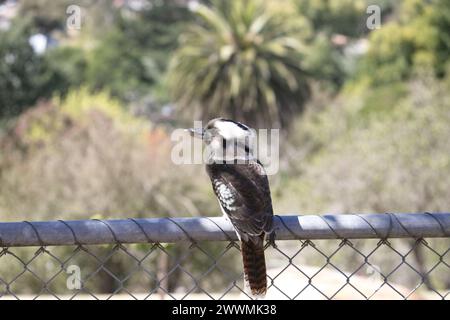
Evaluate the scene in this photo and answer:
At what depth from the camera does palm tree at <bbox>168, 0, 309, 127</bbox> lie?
41.8 meters

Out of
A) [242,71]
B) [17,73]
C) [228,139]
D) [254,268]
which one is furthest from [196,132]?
[17,73]

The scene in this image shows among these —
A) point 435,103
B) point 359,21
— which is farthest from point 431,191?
point 359,21

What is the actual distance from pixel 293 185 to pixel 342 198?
3842 millimetres

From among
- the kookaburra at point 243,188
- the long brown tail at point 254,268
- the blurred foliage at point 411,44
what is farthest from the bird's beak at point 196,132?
the blurred foliage at point 411,44

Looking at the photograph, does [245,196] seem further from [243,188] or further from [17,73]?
[17,73]

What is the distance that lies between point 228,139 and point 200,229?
1.09 metres

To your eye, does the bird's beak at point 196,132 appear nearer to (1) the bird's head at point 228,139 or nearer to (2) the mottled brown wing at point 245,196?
(1) the bird's head at point 228,139

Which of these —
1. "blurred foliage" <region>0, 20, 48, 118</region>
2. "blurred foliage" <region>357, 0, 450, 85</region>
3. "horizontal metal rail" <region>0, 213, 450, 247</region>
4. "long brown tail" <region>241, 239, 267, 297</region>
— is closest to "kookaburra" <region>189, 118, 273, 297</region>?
"long brown tail" <region>241, 239, 267, 297</region>

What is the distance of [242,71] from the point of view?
42.1 metres

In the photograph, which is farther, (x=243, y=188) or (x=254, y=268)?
(x=243, y=188)

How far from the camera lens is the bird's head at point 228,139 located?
12.9 feet

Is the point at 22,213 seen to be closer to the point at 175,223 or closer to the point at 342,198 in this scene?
the point at 342,198

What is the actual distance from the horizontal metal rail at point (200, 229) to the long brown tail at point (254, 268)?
5.4 inches

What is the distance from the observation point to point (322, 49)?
5250cm
